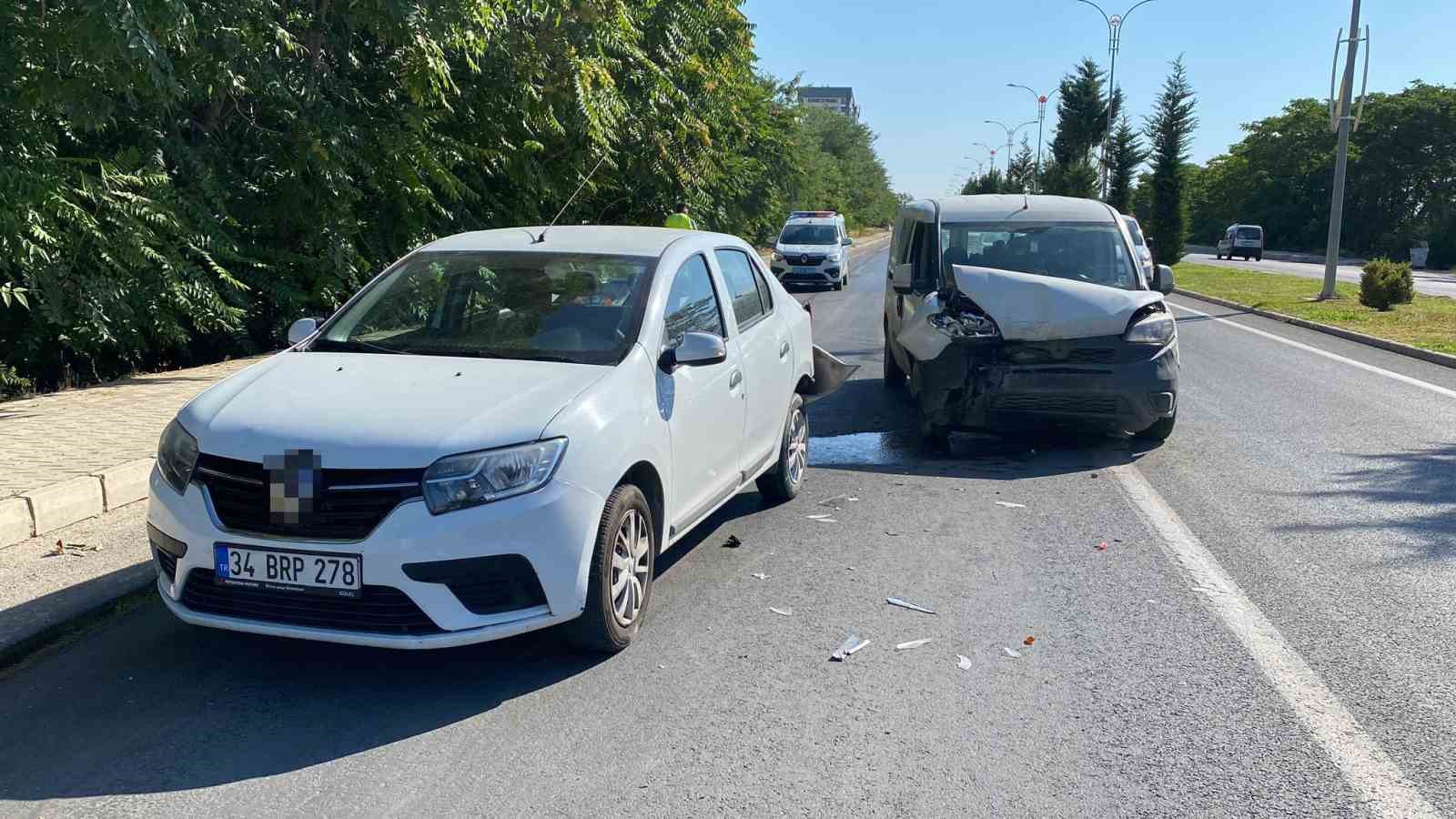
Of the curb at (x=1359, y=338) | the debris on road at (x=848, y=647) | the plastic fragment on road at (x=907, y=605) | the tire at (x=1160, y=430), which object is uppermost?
the tire at (x=1160, y=430)

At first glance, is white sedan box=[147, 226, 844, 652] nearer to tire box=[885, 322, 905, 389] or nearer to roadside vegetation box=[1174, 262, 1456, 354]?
tire box=[885, 322, 905, 389]

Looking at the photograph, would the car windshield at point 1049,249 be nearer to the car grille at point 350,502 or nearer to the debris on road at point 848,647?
the debris on road at point 848,647

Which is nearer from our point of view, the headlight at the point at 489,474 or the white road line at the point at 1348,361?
the headlight at the point at 489,474

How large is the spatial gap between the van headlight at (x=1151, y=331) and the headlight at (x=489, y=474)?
5.62m

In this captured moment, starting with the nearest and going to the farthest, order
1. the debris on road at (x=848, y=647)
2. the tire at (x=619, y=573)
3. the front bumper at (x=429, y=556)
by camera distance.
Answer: the front bumper at (x=429, y=556) → the tire at (x=619, y=573) → the debris on road at (x=848, y=647)

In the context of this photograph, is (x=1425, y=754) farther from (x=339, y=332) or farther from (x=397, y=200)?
(x=397, y=200)

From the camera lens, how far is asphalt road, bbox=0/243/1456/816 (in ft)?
11.9

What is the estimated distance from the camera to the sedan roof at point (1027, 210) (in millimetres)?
10000

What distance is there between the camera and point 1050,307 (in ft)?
28.5

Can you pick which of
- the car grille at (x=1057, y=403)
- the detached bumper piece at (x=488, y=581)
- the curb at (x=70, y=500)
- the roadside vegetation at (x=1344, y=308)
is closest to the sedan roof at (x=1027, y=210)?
the car grille at (x=1057, y=403)

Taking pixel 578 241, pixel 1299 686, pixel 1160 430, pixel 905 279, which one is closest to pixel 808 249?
pixel 905 279

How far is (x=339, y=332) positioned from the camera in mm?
A: 5605

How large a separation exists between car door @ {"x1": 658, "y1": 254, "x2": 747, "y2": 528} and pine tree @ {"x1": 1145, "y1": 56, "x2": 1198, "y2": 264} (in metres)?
44.1

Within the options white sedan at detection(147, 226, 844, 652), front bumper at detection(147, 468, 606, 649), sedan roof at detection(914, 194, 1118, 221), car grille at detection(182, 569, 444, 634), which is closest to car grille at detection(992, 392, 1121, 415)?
sedan roof at detection(914, 194, 1118, 221)
